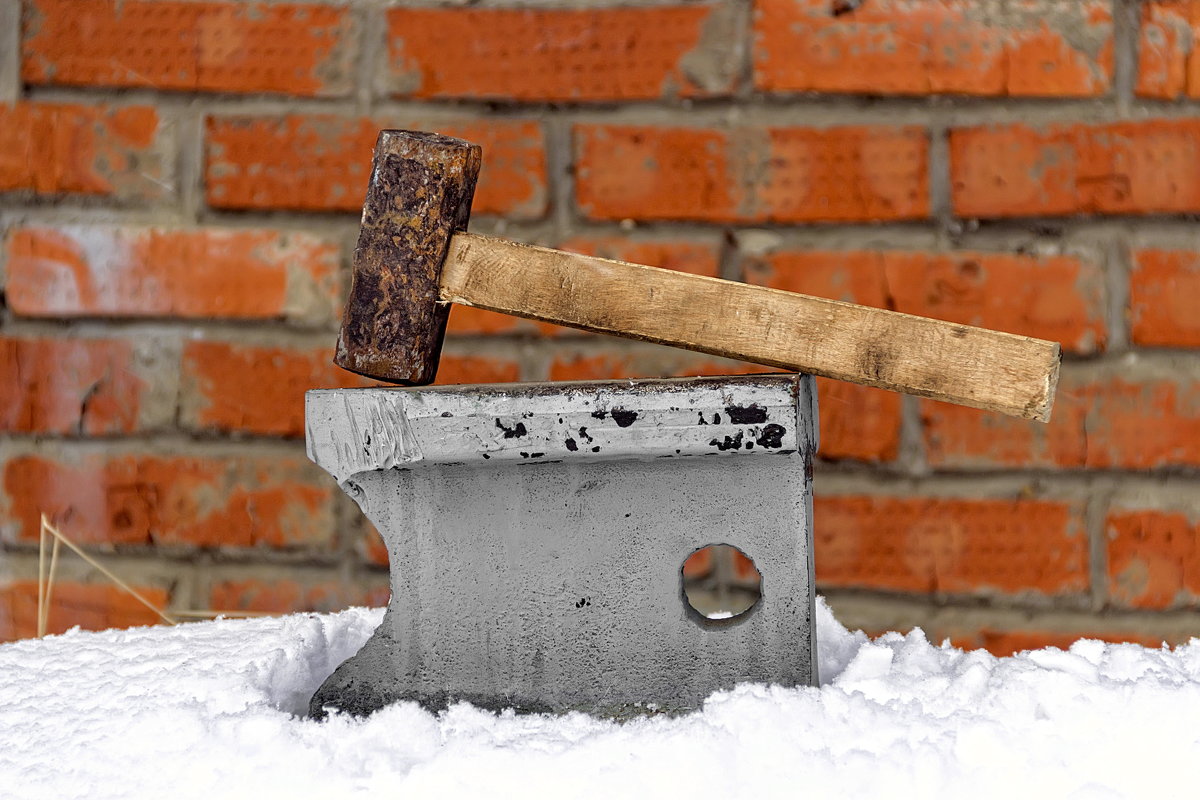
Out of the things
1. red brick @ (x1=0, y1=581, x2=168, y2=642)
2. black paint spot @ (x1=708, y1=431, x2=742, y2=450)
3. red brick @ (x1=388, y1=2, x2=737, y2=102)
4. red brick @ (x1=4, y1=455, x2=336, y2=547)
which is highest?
red brick @ (x1=388, y1=2, x2=737, y2=102)

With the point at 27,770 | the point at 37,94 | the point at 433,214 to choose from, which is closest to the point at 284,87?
the point at 37,94

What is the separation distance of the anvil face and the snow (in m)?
0.04

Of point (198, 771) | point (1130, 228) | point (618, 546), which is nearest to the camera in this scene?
point (198, 771)

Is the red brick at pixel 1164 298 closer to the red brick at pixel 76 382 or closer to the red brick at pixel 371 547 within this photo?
the red brick at pixel 371 547

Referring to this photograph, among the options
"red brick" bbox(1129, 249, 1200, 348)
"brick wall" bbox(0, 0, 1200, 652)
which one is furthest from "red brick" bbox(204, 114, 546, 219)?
"red brick" bbox(1129, 249, 1200, 348)

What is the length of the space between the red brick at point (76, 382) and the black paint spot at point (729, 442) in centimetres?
78

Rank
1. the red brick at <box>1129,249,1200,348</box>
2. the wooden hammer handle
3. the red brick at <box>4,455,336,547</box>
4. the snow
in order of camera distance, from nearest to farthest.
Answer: the snow < the wooden hammer handle < the red brick at <box>1129,249,1200,348</box> < the red brick at <box>4,455,336,547</box>

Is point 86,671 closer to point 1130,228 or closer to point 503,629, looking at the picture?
point 503,629

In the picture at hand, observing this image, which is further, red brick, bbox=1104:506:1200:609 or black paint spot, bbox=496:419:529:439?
red brick, bbox=1104:506:1200:609

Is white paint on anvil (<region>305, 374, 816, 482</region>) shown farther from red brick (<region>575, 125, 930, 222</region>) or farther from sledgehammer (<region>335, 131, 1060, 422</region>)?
red brick (<region>575, 125, 930, 222</region>)

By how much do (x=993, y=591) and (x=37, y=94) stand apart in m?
1.23

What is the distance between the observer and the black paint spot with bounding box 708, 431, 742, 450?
0.66 meters

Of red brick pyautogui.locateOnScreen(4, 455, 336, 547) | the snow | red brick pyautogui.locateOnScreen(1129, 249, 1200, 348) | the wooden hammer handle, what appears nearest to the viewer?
the snow

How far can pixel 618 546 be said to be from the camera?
712 mm
